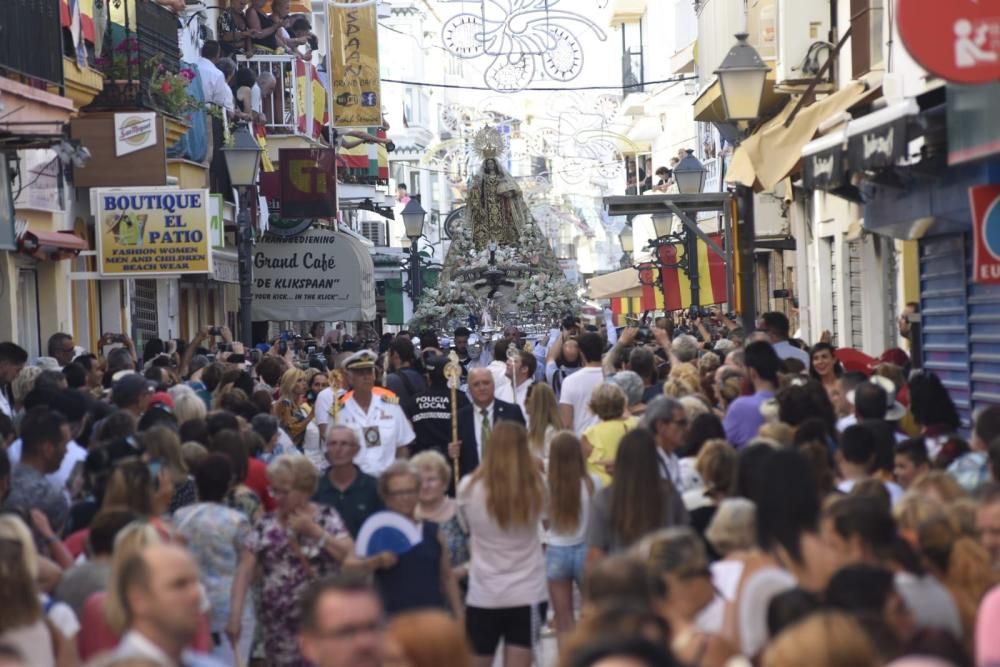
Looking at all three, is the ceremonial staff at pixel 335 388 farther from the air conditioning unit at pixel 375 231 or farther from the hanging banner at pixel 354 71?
the air conditioning unit at pixel 375 231

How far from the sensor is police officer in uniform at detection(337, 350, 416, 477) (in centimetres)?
1309

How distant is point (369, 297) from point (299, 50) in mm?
9156

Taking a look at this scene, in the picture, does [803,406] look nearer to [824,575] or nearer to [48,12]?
[824,575]

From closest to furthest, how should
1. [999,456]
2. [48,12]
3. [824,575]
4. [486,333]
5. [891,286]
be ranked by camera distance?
[824,575], [999,456], [48,12], [891,286], [486,333]

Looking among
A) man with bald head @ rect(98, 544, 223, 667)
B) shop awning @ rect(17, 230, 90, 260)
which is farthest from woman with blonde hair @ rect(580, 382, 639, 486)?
shop awning @ rect(17, 230, 90, 260)

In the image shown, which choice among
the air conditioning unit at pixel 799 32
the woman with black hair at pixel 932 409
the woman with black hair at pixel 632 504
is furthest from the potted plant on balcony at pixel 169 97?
the woman with black hair at pixel 632 504

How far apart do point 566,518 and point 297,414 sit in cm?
625

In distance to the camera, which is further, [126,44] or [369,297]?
[369,297]

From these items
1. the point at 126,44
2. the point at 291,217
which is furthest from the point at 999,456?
the point at 291,217

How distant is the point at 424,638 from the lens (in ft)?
17.1

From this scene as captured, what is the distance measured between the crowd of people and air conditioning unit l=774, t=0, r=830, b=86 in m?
7.59

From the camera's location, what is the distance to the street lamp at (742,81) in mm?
14875

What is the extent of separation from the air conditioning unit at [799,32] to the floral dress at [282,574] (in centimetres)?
1446

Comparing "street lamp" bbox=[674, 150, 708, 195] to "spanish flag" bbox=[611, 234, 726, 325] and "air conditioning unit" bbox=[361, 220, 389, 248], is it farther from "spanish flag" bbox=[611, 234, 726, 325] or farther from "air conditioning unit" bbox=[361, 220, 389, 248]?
"air conditioning unit" bbox=[361, 220, 389, 248]
